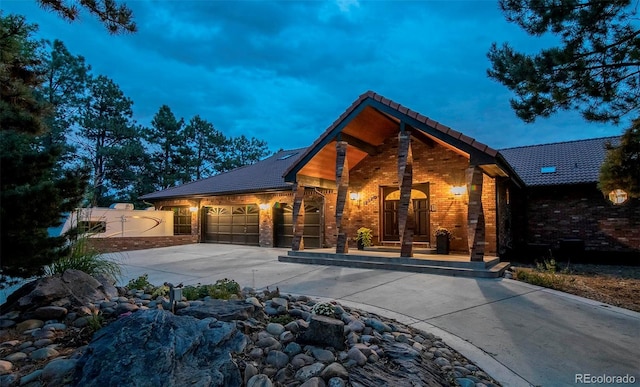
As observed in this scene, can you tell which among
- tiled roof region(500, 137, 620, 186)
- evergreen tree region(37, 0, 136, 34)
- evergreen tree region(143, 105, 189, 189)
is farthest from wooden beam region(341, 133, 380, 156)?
evergreen tree region(143, 105, 189, 189)

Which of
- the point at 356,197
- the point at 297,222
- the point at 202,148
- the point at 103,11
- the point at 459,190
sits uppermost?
the point at 202,148

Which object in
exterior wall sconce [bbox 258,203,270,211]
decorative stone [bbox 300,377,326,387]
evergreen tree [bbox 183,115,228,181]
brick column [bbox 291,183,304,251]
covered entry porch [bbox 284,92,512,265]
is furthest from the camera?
evergreen tree [bbox 183,115,228,181]

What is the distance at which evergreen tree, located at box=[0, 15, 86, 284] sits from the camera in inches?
121

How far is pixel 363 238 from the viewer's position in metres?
10.7

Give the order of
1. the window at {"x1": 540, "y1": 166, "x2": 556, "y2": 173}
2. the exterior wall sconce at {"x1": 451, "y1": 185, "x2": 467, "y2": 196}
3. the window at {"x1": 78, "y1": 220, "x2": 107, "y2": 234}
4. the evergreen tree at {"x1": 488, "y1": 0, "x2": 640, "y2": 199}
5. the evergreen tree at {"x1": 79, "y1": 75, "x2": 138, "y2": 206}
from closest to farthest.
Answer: the window at {"x1": 78, "y1": 220, "x2": 107, "y2": 234}, the evergreen tree at {"x1": 488, "y1": 0, "x2": 640, "y2": 199}, the exterior wall sconce at {"x1": 451, "y1": 185, "x2": 467, "y2": 196}, the window at {"x1": 540, "y1": 166, "x2": 556, "y2": 173}, the evergreen tree at {"x1": 79, "y1": 75, "x2": 138, "y2": 206}

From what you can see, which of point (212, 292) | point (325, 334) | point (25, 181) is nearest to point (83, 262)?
point (25, 181)

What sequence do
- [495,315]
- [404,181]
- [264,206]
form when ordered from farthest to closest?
1. [264,206]
2. [404,181]
3. [495,315]

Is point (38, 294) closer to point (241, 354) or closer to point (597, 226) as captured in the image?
point (241, 354)

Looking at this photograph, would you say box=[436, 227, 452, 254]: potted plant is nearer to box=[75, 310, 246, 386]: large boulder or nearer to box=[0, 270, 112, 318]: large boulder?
box=[75, 310, 246, 386]: large boulder

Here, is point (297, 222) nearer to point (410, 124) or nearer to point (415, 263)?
point (415, 263)

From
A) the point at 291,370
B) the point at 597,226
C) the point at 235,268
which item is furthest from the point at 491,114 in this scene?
the point at 291,370

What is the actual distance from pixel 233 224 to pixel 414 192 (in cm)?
901

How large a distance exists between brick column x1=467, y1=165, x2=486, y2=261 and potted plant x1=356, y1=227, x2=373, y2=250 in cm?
400
